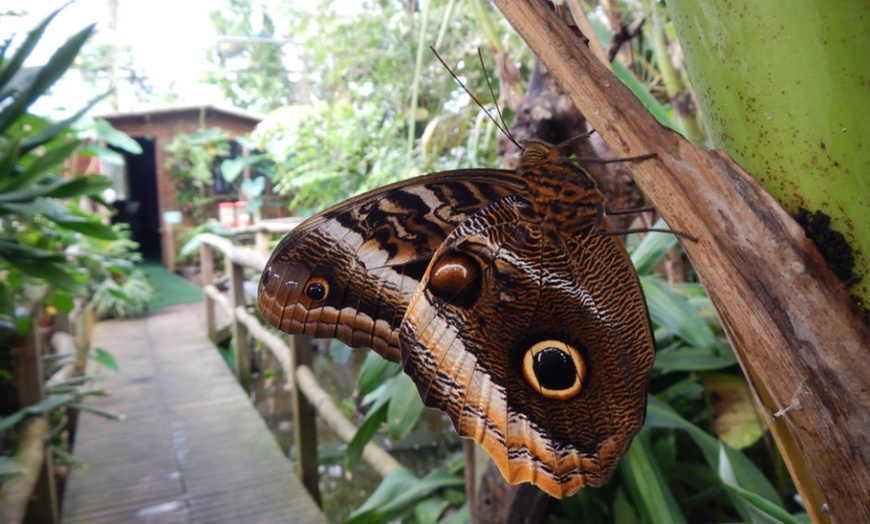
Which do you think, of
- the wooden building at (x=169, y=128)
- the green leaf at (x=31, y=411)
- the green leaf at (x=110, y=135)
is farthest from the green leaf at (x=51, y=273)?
the wooden building at (x=169, y=128)

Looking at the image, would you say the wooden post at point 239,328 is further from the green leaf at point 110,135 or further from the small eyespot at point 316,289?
the small eyespot at point 316,289

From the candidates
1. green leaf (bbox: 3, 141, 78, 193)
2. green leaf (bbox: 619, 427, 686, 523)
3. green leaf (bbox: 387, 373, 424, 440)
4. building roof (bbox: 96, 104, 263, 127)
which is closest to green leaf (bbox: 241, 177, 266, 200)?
building roof (bbox: 96, 104, 263, 127)

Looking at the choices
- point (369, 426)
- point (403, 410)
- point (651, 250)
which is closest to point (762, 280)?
point (651, 250)

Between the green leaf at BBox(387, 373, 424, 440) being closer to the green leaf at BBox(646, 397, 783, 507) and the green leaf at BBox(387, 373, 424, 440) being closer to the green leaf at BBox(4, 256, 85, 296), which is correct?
the green leaf at BBox(646, 397, 783, 507)

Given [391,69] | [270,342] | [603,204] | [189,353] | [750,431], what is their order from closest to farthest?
1. [603,204]
2. [750,431]
3. [270,342]
4. [391,69]
5. [189,353]

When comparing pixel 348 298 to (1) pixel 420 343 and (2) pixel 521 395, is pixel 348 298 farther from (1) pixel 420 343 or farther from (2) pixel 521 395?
(2) pixel 521 395

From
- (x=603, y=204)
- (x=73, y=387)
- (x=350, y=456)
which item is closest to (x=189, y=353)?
(x=73, y=387)

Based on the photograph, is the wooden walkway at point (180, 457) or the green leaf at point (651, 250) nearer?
the green leaf at point (651, 250)
